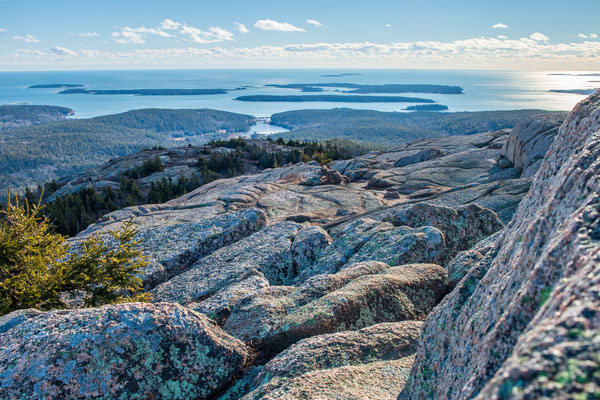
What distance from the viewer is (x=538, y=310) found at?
1664 millimetres

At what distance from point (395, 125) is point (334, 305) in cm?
16632

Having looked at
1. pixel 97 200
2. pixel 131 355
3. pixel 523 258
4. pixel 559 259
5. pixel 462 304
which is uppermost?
pixel 559 259

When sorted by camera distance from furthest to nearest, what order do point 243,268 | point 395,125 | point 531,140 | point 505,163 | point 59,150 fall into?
point 59,150
point 395,125
point 505,163
point 531,140
point 243,268

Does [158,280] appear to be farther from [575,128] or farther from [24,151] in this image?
[24,151]

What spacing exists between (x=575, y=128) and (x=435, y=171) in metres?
15.9

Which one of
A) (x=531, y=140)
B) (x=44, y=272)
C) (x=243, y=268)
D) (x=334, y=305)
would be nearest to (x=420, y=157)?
(x=531, y=140)

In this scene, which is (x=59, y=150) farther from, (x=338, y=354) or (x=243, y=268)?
(x=338, y=354)

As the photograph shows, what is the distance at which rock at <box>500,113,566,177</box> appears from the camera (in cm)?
1591

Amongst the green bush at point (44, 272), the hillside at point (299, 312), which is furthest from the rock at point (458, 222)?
the green bush at point (44, 272)

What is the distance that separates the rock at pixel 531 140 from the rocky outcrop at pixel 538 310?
45.7 feet

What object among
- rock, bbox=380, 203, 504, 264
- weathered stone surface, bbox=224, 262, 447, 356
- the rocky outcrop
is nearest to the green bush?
weathered stone surface, bbox=224, 262, 447, 356

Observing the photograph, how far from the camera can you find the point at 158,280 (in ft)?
24.5

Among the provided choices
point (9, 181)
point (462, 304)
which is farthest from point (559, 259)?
point (9, 181)

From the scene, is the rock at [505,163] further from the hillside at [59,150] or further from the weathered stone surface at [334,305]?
the hillside at [59,150]
